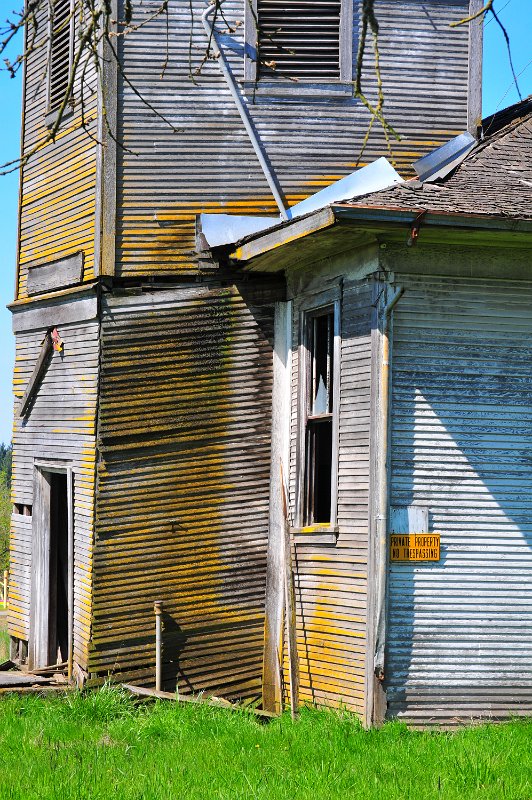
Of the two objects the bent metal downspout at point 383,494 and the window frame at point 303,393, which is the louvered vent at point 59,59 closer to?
the window frame at point 303,393

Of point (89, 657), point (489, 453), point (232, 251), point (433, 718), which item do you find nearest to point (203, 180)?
point (232, 251)

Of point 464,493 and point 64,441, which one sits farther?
point 64,441

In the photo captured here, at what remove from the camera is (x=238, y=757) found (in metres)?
7.59

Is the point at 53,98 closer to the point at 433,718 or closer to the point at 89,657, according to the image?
the point at 89,657

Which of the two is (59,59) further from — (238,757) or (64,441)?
(238,757)

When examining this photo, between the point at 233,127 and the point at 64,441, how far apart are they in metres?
3.93

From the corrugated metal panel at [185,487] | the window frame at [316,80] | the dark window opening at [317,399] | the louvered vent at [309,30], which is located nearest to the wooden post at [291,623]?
the dark window opening at [317,399]

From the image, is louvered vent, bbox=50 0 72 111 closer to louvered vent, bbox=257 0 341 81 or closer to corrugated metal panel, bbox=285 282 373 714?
louvered vent, bbox=257 0 341 81

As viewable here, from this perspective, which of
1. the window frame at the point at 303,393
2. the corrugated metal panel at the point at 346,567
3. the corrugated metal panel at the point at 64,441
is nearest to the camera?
the corrugated metal panel at the point at 346,567

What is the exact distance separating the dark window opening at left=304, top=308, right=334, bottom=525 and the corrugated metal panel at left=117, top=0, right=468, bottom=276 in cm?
154

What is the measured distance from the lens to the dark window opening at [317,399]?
34.6ft

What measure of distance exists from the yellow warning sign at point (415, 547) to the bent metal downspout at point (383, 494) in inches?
4.3

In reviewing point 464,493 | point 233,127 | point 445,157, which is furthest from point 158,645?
point 445,157

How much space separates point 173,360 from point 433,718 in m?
4.40
